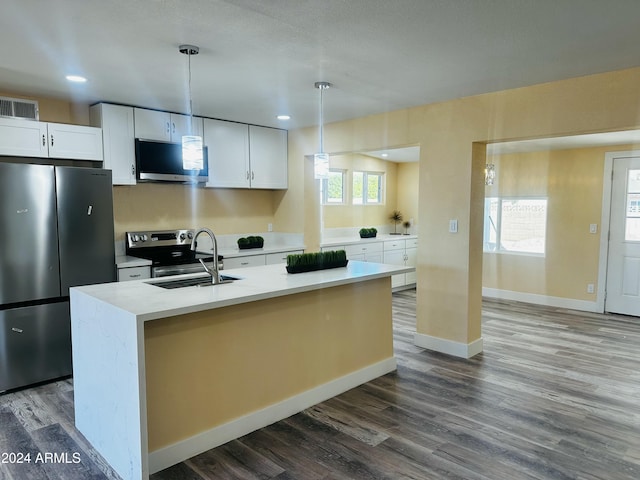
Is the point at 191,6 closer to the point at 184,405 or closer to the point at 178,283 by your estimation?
the point at 178,283

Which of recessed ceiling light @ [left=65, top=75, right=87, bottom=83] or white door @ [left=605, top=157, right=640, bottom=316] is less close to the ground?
recessed ceiling light @ [left=65, top=75, right=87, bottom=83]

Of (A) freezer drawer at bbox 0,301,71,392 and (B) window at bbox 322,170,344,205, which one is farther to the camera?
(B) window at bbox 322,170,344,205

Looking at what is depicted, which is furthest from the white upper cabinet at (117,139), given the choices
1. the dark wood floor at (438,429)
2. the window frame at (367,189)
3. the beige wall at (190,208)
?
the window frame at (367,189)

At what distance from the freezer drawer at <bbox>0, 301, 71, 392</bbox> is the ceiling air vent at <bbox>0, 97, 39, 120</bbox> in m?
1.61

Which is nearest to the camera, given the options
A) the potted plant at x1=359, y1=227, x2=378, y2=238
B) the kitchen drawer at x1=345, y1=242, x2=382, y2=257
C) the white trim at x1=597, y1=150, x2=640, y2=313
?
the white trim at x1=597, y1=150, x2=640, y2=313

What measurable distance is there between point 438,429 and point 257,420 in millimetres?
1183

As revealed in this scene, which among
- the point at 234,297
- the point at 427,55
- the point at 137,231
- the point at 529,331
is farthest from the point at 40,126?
the point at 529,331

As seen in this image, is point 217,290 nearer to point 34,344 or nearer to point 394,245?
point 34,344

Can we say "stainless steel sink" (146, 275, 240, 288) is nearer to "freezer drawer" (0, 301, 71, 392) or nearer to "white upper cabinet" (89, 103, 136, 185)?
"freezer drawer" (0, 301, 71, 392)

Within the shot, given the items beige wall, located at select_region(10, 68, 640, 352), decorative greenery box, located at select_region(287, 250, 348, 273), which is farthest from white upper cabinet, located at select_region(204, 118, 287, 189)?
decorative greenery box, located at select_region(287, 250, 348, 273)

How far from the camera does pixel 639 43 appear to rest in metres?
2.56

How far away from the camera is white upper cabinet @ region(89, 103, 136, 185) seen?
3990mm

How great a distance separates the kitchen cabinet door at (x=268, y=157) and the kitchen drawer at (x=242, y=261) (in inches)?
36.4

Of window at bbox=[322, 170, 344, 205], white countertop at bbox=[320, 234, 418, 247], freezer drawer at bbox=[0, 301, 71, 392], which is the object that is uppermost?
window at bbox=[322, 170, 344, 205]
